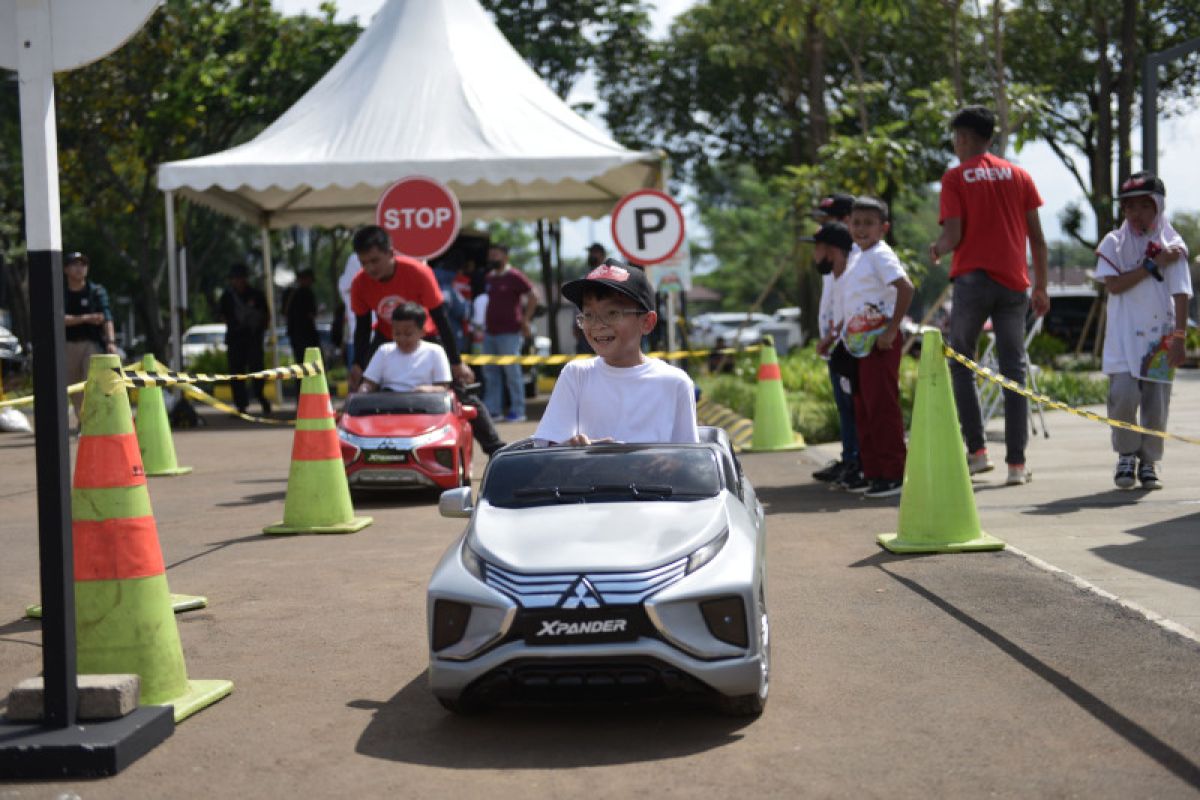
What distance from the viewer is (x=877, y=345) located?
1066 centimetres

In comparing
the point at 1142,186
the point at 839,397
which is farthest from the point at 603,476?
the point at 839,397

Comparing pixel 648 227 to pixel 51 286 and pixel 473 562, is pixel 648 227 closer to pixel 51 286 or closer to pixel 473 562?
pixel 473 562

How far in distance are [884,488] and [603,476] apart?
554 cm

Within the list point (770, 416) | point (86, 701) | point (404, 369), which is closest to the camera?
point (86, 701)

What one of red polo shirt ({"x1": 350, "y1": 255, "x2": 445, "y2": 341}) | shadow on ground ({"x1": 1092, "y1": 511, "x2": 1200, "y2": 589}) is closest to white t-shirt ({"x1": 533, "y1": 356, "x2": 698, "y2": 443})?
shadow on ground ({"x1": 1092, "y1": 511, "x2": 1200, "y2": 589})

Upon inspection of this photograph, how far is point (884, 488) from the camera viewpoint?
10.8 metres

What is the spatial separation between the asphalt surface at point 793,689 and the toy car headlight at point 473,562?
1.55ft

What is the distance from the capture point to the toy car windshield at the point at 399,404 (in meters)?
11.9

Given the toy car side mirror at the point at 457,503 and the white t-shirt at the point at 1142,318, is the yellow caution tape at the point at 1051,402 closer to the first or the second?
the white t-shirt at the point at 1142,318

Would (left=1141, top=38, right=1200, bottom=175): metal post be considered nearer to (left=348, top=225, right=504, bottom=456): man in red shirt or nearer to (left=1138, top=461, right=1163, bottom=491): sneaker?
(left=1138, top=461, right=1163, bottom=491): sneaker

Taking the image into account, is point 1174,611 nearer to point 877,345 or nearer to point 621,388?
point 621,388

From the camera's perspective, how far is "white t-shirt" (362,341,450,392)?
12320mm

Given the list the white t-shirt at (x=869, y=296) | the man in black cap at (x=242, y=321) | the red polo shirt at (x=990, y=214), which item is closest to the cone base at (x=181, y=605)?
the white t-shirt at (x=869, y=296)

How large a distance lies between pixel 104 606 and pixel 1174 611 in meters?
3.91
